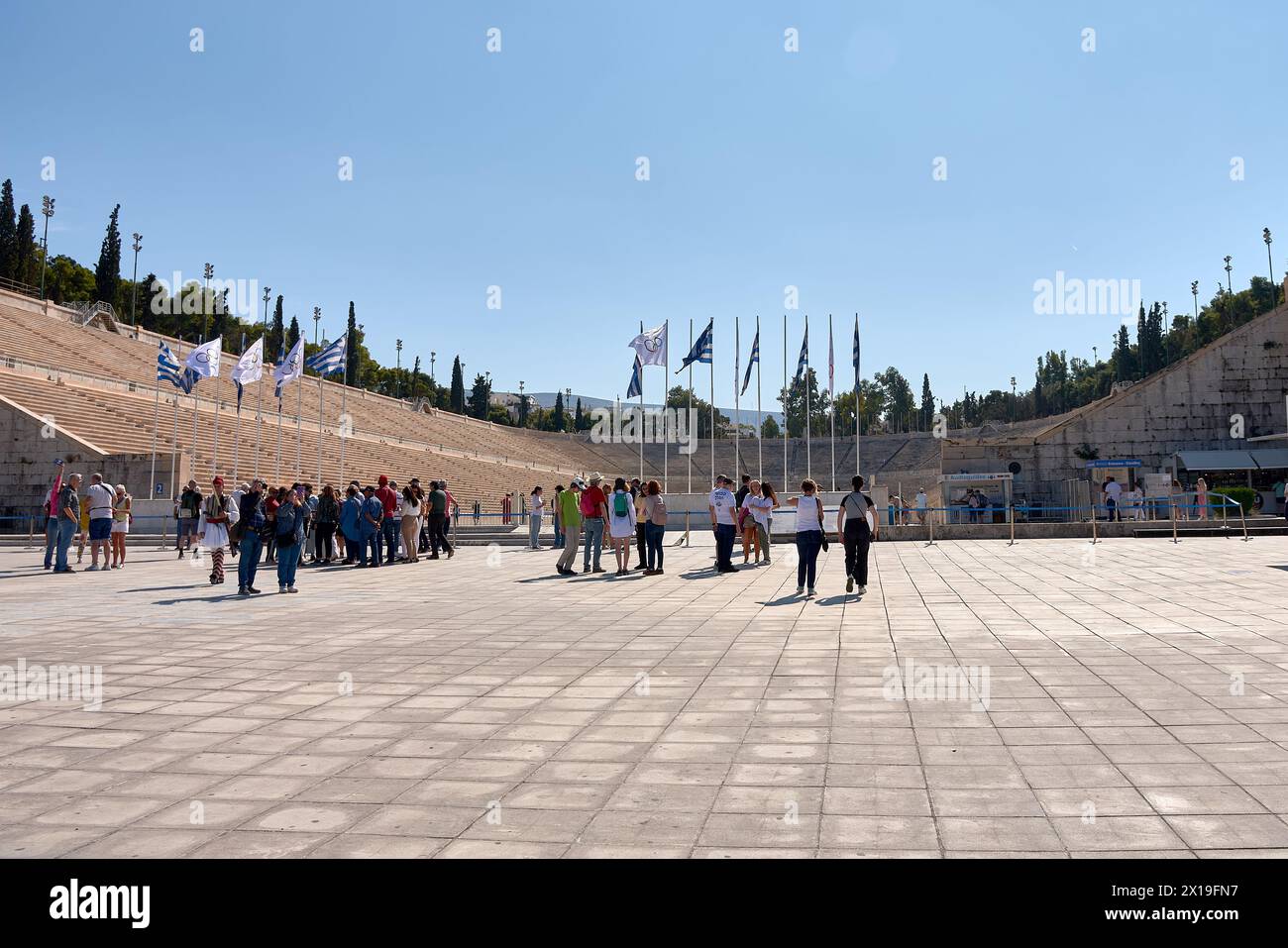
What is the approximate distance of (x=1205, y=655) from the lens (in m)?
6.82

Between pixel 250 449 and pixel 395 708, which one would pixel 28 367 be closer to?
pixel 250 449

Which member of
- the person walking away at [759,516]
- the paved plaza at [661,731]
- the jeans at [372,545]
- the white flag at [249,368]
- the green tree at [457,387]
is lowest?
the paved plaza at [661,731]

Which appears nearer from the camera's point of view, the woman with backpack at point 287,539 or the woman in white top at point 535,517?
the woman with backpack at point 287,539

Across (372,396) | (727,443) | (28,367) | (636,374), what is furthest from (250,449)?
(727,443)

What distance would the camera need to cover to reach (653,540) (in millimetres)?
14922

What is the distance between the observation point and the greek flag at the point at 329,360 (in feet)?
88.2

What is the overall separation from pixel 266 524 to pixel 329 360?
51.7 feet

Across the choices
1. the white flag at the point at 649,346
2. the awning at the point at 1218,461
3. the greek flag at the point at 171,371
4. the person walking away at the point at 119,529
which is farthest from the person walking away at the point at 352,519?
the awning at the point at 1218,461

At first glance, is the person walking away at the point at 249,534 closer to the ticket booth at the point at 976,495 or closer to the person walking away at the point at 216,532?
Answer: the person walking away at the point at 216,532

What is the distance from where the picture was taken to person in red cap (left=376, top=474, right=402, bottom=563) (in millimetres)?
17453

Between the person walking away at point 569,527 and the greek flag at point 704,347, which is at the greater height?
the greek flag at point 704,347

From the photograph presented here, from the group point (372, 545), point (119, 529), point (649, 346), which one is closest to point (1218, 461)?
point (649, 346)

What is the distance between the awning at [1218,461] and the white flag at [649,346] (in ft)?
69.7

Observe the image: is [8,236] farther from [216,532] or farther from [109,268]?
[216,532]
